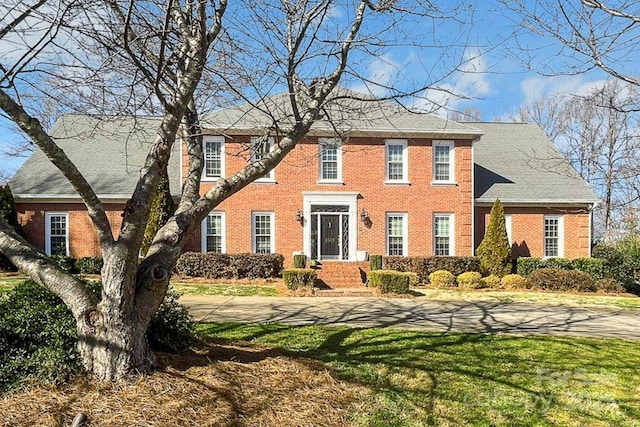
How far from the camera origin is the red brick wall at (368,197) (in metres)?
19.0

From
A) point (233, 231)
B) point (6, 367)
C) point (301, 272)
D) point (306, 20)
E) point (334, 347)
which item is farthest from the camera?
point (233, 231)

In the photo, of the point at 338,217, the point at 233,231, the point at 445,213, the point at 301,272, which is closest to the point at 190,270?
the point at 233,231

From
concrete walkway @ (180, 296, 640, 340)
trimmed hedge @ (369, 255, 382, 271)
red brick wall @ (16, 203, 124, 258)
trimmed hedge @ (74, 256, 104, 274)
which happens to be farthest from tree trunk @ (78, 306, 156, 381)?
red brick wall @ (16, 203, 124, 258)

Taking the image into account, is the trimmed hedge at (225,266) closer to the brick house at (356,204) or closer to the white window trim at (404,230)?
the brick house at (356,204)

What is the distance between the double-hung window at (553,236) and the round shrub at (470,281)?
5.52 meters

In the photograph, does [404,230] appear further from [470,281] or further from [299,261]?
[299,261]

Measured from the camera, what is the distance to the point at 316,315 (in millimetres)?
10211

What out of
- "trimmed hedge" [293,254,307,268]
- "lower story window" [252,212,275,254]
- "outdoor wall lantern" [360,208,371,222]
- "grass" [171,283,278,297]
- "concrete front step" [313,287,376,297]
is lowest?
"concrete front step" [313,287,376,297]

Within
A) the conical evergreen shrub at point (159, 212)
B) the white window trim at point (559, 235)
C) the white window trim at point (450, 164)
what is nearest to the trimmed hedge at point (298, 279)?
the conical evergreen shrub at point (159, 212)

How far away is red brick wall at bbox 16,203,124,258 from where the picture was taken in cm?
1875

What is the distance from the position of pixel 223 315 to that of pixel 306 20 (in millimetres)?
6602

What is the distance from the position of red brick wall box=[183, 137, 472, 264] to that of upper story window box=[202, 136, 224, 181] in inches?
14.3

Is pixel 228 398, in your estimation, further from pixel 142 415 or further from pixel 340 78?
pixel 340 78

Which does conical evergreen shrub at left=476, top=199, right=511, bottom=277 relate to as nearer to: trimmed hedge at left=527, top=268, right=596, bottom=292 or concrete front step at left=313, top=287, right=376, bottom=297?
trimmed hedge at left=527, top=268, right=596, bottom=292
